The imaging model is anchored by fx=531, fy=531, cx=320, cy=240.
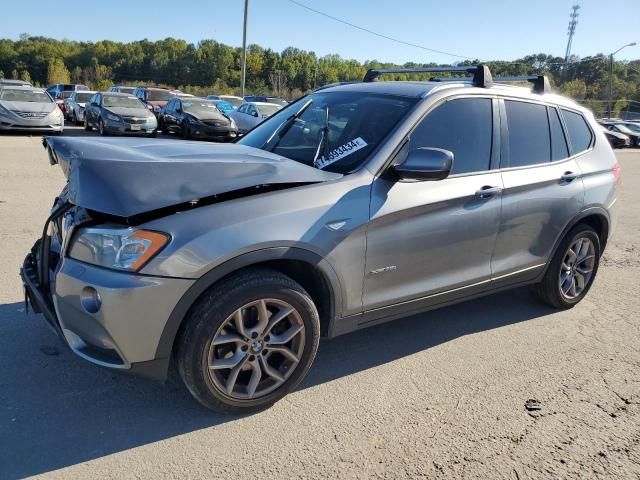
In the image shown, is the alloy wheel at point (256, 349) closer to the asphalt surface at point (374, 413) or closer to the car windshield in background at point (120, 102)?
the asphalt surface at point (374, 413)

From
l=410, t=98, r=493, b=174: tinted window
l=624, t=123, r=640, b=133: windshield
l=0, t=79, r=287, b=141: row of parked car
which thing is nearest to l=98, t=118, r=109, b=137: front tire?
l=0, t=79, r=287, b=141: row of parked car

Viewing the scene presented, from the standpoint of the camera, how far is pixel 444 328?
4211 mm

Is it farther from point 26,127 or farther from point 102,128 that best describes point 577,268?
point 102,128

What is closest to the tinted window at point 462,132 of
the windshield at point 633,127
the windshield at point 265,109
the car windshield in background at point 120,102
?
the windshield at point 265,109

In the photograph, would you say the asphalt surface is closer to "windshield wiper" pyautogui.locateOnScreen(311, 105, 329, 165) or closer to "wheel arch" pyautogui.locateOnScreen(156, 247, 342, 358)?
"wheel arch" pyautogui.locateOnScreen(156, 247, 342, 358)

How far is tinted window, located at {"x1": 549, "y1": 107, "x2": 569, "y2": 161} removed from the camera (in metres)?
4.36

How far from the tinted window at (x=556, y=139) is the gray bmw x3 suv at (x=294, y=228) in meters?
0.03

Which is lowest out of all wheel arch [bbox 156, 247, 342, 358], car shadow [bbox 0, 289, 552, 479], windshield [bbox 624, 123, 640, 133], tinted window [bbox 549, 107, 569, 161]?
car shadow [bbox 0, 289, 552, 479]

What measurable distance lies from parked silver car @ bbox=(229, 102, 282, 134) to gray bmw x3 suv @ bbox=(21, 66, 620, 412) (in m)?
15.4

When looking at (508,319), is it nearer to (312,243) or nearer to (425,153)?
(425,153)

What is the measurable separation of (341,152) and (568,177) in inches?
82.3

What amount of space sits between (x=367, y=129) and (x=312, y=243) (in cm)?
104

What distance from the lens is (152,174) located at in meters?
2.66

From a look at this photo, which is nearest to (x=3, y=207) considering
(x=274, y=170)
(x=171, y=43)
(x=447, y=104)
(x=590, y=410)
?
(x=274, y=170)
